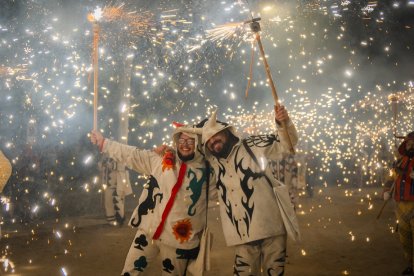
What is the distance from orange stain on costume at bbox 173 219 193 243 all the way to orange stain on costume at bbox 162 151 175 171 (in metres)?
0.62

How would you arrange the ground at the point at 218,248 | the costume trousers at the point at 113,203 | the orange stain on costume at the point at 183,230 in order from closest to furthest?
the orange stain on costume at the point at 183,230
the ground at the point at 218,248
the costume trousers at the point at 113,203

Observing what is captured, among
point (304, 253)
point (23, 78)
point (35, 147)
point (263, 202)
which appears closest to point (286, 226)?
point (263, 202)

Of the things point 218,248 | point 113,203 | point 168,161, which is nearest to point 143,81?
point 113,203

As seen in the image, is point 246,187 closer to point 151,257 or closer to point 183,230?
point 183,230

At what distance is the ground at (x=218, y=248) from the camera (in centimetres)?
721

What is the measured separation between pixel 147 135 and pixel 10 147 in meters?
6.53

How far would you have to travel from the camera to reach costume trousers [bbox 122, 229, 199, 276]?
15.8 ft

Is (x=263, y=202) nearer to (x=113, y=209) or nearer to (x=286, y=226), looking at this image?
(x=286, y=226)

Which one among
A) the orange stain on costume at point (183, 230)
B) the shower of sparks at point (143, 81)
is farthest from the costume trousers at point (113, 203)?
the orange stain on costume at point (183, 230)

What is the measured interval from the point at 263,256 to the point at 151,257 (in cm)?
122

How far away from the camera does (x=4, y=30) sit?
42.3 ft

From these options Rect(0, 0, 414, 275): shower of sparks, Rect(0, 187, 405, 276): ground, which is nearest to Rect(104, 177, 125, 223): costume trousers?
Rect(0, 187, 405, 276): ground

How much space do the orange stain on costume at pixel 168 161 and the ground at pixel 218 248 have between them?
2677 millimetres

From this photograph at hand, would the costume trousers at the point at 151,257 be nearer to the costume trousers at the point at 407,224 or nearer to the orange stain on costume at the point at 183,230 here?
the orange stain on costume at the point at 183,230
